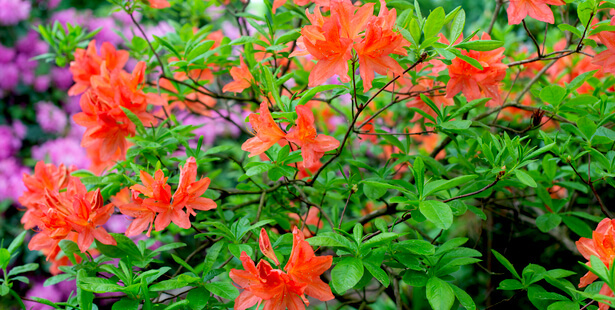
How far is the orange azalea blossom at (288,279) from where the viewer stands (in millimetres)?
643

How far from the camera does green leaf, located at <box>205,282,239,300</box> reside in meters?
0.76

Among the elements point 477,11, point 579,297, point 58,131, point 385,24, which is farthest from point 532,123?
point 477,11

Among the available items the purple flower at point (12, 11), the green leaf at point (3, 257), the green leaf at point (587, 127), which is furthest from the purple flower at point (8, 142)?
the green leaf at point (587, 127)

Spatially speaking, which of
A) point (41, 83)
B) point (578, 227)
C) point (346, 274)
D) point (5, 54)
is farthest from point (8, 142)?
→ point (578, 227)

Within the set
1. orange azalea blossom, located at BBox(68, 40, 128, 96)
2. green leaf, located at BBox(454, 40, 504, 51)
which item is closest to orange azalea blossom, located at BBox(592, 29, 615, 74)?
green leaf, located at BBox(454, 40, 504, 51)

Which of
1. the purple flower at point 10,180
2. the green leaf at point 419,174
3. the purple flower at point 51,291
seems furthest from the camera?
the purple flower at point 10,180

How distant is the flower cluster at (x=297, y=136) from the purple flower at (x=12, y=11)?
2.82 m

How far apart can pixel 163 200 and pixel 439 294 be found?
532mm

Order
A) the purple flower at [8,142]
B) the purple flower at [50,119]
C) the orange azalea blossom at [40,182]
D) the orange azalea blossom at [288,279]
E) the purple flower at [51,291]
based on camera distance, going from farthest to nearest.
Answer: the purple flower at [50,119] → the purple flower at [8,142] → the purple flower at [51,291] → the orange azalea blossom at [40,182] → the orange azalea blossom at [288,279]

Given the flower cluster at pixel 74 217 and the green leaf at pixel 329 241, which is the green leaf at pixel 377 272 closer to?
the green leaf at pixel 329 241

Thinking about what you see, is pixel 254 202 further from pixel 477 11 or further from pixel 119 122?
pixel 477 11

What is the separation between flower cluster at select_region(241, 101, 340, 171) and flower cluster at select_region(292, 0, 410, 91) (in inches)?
2.9

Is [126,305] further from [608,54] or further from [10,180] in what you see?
[10,180]

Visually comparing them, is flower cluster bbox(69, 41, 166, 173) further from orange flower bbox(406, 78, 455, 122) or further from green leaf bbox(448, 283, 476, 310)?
green leaf bbox(448, 283, 476, 310)
